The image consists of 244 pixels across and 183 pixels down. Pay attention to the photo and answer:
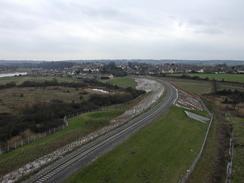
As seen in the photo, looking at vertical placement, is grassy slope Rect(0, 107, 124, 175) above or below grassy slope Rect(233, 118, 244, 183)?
above

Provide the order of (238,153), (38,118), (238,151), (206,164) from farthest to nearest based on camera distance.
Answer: (38,118) → (238,151) → (238,153) → (206,164)

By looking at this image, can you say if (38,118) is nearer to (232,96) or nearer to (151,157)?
(151,157)

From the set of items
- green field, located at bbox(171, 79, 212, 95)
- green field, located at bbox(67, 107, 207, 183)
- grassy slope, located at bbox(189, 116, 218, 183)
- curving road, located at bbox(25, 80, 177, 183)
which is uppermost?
curving road, located at bbox(25, 80, 177, 183)

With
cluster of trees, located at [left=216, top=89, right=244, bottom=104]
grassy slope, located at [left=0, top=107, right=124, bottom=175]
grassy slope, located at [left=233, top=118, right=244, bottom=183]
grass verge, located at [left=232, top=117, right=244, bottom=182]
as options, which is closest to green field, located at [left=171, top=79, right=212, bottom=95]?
cluster of trees, located at [left=216, top=89, right=244, bottom=104]

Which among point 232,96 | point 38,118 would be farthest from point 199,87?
point 38,118

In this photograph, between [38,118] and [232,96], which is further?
[232,96]

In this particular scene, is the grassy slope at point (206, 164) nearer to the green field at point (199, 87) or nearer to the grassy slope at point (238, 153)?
the grassy slope at point (238, 153)

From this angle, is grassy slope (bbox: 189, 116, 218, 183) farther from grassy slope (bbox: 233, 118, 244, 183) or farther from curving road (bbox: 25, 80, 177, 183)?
curving road (bbox: 25, 80, 177, 183)

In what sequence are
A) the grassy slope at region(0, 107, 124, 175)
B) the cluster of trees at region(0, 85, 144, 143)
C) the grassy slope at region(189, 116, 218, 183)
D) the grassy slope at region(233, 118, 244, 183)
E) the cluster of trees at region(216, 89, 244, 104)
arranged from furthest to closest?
the cluster of trees at region(216, 89, 244, 104) < the cluster of trees at region(0, 85, 144, 143) < the grassy slope at region(233, 118, 244, 183) < the grassy slope at region(189, 116, 218, 183) < the grassy slope at region(0, 107, 124, 175)
